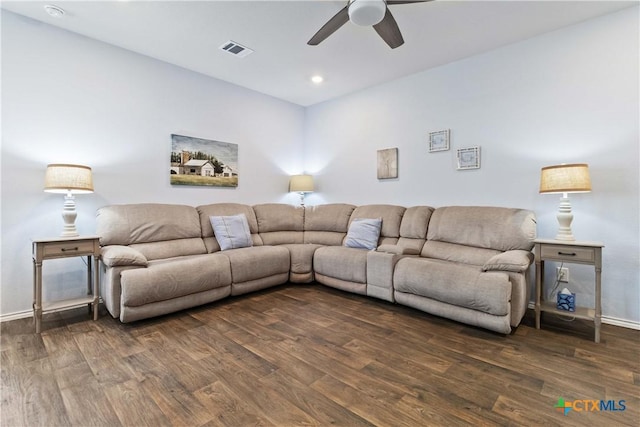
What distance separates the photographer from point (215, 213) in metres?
3.76

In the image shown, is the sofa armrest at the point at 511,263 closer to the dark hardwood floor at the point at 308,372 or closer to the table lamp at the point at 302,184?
the dark hardwood floor at the point at 308,372

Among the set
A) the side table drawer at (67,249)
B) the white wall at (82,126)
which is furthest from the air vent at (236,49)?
the side table drawer at (67,249)

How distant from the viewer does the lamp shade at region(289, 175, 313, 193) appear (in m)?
4.71

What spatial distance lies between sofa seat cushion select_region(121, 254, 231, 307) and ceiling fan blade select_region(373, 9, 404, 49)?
8.23ft

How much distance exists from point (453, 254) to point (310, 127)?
3.23 m

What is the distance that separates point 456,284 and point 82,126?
3.83m

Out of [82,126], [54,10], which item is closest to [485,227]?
[82,126]

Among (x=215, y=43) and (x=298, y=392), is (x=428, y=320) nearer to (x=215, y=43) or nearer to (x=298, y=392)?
(x=298, y=392)

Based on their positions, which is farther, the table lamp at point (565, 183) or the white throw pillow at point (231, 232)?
the white throw pillow at point (231, 232)

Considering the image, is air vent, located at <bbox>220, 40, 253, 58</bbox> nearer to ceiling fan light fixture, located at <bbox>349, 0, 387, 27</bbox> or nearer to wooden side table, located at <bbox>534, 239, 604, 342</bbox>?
ceiling fan light fixture, located at <bbox>349, 0, 387, 27</bbox>

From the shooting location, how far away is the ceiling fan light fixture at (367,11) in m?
1.90

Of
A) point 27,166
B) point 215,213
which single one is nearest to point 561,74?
point 215,213

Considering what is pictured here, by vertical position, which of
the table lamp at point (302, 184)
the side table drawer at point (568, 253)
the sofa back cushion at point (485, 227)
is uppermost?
the table lamp at point (302, 184)

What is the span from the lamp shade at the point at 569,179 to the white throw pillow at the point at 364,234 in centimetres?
173
